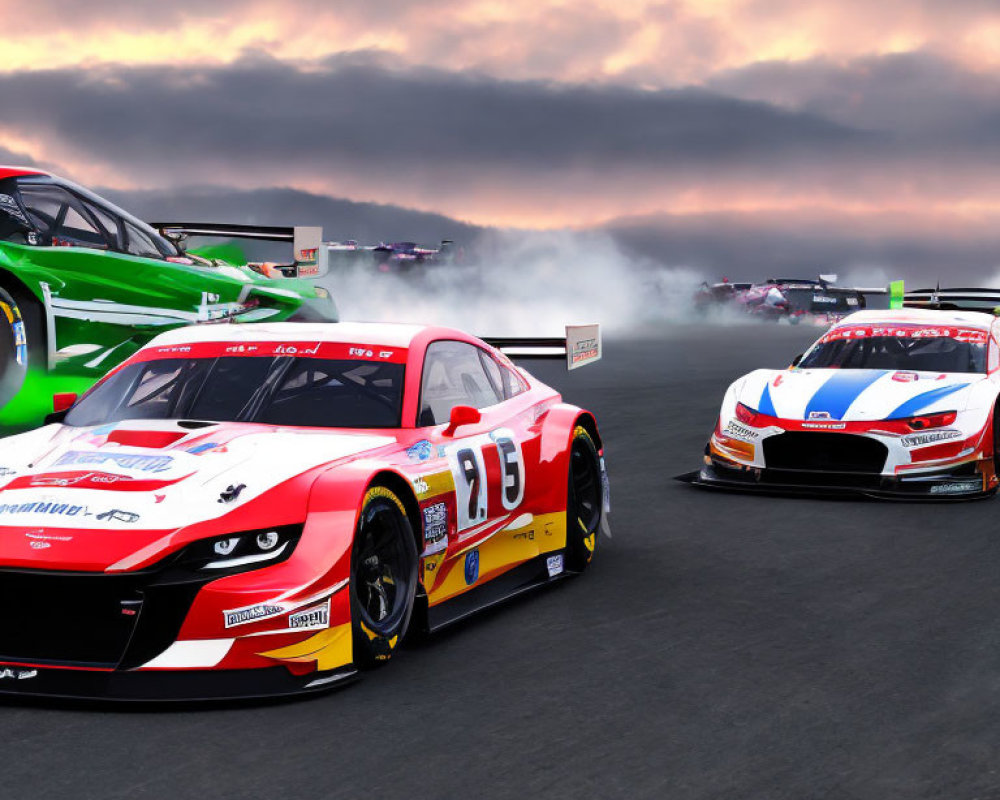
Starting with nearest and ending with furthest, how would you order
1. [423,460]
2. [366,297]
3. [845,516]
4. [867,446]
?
[423,460]
[845,516]
[867,446]
[366,297]

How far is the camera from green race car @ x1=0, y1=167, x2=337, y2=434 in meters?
10.1

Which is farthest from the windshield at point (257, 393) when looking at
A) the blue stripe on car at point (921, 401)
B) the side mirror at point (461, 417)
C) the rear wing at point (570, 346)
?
the rear wing at point (570, 346)

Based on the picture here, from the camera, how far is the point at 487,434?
6.15 m

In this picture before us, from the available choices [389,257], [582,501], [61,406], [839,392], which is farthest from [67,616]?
[389,257]

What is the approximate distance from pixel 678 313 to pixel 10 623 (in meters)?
58.6

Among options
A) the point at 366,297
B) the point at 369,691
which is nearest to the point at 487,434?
the point at 369,691

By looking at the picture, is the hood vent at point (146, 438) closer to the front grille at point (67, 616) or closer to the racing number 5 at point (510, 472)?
the front grille at point (67, 616)

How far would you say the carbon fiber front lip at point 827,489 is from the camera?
925 centimetres

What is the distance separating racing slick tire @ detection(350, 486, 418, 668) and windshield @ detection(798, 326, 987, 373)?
20.9ft

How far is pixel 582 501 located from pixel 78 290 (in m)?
4.99

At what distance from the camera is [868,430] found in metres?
9.38

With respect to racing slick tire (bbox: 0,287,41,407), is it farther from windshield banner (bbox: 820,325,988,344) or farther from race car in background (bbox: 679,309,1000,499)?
windshield banner (bbox: 820,325,988,344)

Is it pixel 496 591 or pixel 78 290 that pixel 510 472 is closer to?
pixel 496 591

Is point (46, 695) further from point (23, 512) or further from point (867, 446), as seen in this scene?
point (867, 446)
